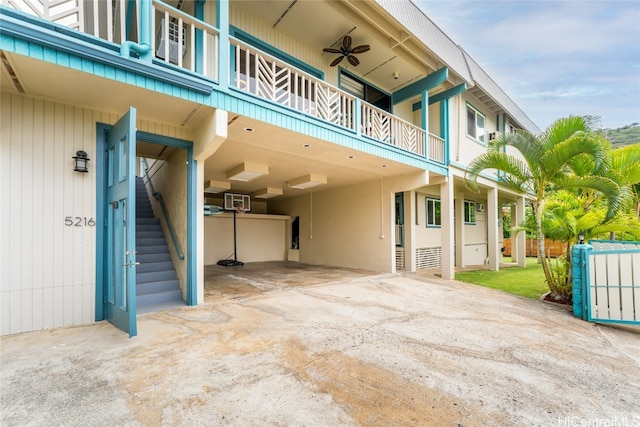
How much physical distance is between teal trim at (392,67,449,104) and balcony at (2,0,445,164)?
1.38 metres

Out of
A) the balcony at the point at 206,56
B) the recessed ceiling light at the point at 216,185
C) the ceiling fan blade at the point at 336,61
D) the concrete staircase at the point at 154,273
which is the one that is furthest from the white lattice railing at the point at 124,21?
the recessed ceiling light at the point at 216,185

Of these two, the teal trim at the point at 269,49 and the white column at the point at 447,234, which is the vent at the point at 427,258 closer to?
the white column at the point at 447,234

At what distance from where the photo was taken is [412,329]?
399cm

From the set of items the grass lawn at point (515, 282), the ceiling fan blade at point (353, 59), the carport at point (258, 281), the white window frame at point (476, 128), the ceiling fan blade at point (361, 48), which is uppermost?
the ceiling fan blade at point (361, 48)

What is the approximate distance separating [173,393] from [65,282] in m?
2.82

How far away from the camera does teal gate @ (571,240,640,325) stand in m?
4.36

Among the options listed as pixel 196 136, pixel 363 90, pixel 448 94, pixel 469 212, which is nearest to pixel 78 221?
pixel 196 136

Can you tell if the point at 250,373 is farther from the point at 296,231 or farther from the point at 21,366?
the point at 296,231

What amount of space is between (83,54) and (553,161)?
8.09m

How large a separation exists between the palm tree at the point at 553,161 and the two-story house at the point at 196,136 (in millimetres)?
2051

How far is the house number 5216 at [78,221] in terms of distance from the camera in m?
3.88

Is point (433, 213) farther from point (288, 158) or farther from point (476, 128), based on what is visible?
point (288, 158)

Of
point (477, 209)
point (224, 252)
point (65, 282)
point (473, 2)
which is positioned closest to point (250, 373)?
point (65, 282)

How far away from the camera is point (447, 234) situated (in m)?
8.45
